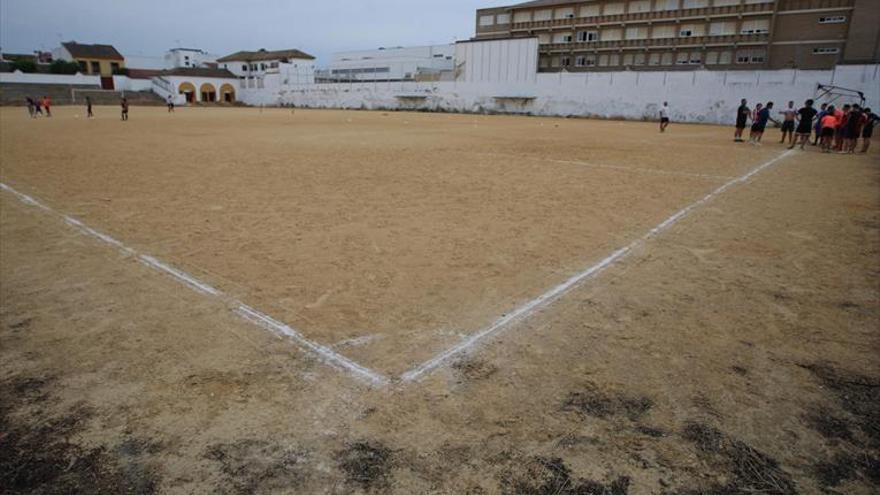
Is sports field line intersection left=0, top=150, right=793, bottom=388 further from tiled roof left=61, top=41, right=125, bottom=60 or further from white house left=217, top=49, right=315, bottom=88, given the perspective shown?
tiled roof left=61, top=41, right=125, bottom=60

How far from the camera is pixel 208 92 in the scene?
74125mm

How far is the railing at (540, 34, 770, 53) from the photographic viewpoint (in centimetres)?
5176

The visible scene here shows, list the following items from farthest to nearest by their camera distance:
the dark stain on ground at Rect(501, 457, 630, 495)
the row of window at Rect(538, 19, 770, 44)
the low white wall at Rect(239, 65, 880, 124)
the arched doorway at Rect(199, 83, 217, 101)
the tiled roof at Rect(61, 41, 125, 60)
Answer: the tiled roof at Rect(61, 41, 125, 60) < the arched doorway at Rect(199, 83, 217, 101) < the row of window at Rect(538, 19, 770, 44) < the low white wall at Rect(239, 65, 880, 124) < the dark stain on ground at Rect(501, 457, 630, 495)

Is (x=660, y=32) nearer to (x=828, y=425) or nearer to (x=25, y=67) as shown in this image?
(x=828, y=425)

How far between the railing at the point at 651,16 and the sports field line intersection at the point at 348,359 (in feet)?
185

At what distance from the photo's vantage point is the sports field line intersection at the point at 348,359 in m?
3.53

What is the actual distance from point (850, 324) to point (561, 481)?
3478mm

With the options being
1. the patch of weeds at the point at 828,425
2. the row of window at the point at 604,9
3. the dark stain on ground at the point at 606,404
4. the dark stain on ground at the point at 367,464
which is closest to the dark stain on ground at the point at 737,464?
the dark stain on ground at the point at 606,404

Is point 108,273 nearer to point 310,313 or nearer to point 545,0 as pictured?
point 310,313

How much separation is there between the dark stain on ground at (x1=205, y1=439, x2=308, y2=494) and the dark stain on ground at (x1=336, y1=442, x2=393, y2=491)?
0.21m

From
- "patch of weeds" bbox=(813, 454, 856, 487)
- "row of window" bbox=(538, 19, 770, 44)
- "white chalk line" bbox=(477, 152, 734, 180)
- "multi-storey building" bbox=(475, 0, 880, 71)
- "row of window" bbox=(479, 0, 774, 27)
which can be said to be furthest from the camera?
"row of window" bbox=(479, 0, 774, 27)

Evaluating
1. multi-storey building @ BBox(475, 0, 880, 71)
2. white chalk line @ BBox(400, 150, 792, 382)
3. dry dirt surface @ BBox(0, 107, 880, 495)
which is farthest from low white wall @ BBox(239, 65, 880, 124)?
white chalk line @ BBox(400, 150, 792, 382)

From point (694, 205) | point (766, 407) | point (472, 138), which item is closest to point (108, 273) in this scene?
point (766, 407)

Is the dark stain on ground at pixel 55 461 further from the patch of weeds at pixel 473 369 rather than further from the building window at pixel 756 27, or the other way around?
the building window at pixel 756 27
